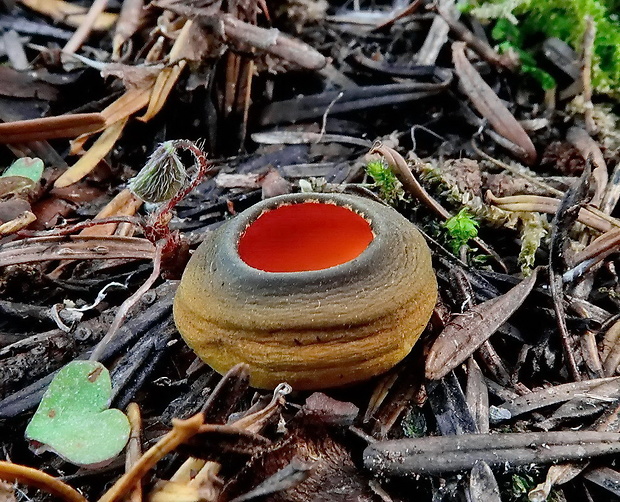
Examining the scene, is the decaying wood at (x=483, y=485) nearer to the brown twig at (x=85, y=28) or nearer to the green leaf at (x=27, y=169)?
the green leaf at (x=27, y=169)

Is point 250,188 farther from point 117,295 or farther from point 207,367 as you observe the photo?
point 207,367

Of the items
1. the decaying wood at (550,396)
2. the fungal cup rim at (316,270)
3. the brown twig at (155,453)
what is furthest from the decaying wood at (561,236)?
the brown twig at (155,453)

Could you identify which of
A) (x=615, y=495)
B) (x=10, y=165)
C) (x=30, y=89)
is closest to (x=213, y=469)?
(x=615, y=495)

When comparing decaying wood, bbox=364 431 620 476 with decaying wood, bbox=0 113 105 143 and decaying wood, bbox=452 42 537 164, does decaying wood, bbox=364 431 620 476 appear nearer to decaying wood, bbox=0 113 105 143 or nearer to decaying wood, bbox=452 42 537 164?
decaying wood, bbox=452 42 537 164

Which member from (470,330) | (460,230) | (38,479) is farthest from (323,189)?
(38,479)

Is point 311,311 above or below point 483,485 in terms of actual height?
above

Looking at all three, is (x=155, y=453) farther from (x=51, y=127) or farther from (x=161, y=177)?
(x=51, y=127)

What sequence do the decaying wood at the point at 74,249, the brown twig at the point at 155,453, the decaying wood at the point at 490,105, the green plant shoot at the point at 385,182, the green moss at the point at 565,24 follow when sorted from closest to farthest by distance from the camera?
the brown twig at the point at 155,453, the decaying wood at the point at 74,249, the green plant shoot at the point at 385,182, the decaying wood at the point at 490,105, the green moss at the point at 565,24
